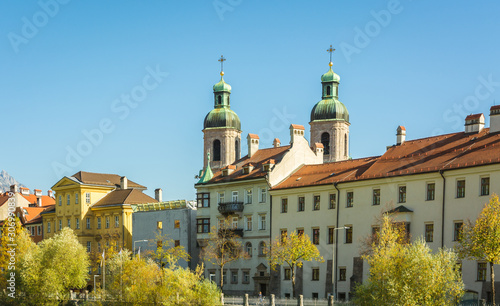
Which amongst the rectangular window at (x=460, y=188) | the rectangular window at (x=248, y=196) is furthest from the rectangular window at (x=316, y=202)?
the rectangular window at (x=460, y=188)

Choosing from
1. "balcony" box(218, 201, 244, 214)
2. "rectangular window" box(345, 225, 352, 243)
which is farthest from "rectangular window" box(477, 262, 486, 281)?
"balcony" box(218, 201, 244, 214)

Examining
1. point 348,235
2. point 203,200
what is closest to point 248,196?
point 203,200

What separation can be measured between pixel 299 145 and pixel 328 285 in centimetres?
1922

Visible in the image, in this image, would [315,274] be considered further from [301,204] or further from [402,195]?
[402,195]

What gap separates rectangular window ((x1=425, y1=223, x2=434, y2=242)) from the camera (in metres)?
67.1

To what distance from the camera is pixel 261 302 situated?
6769cm

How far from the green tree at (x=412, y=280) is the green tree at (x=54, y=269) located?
130ft

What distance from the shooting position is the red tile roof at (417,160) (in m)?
65.9

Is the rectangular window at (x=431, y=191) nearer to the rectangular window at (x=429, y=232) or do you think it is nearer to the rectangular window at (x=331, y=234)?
the rectangular window at (x=429, y=232)

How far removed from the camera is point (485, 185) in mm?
63688

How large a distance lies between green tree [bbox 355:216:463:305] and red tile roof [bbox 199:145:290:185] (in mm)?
31266


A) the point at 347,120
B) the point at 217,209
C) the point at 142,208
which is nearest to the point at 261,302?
the point at 217,209

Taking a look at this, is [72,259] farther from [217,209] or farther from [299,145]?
[299,145]

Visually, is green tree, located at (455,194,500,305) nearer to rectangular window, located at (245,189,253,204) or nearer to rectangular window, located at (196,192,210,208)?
rectangular window, located at (245,189,253,204)
